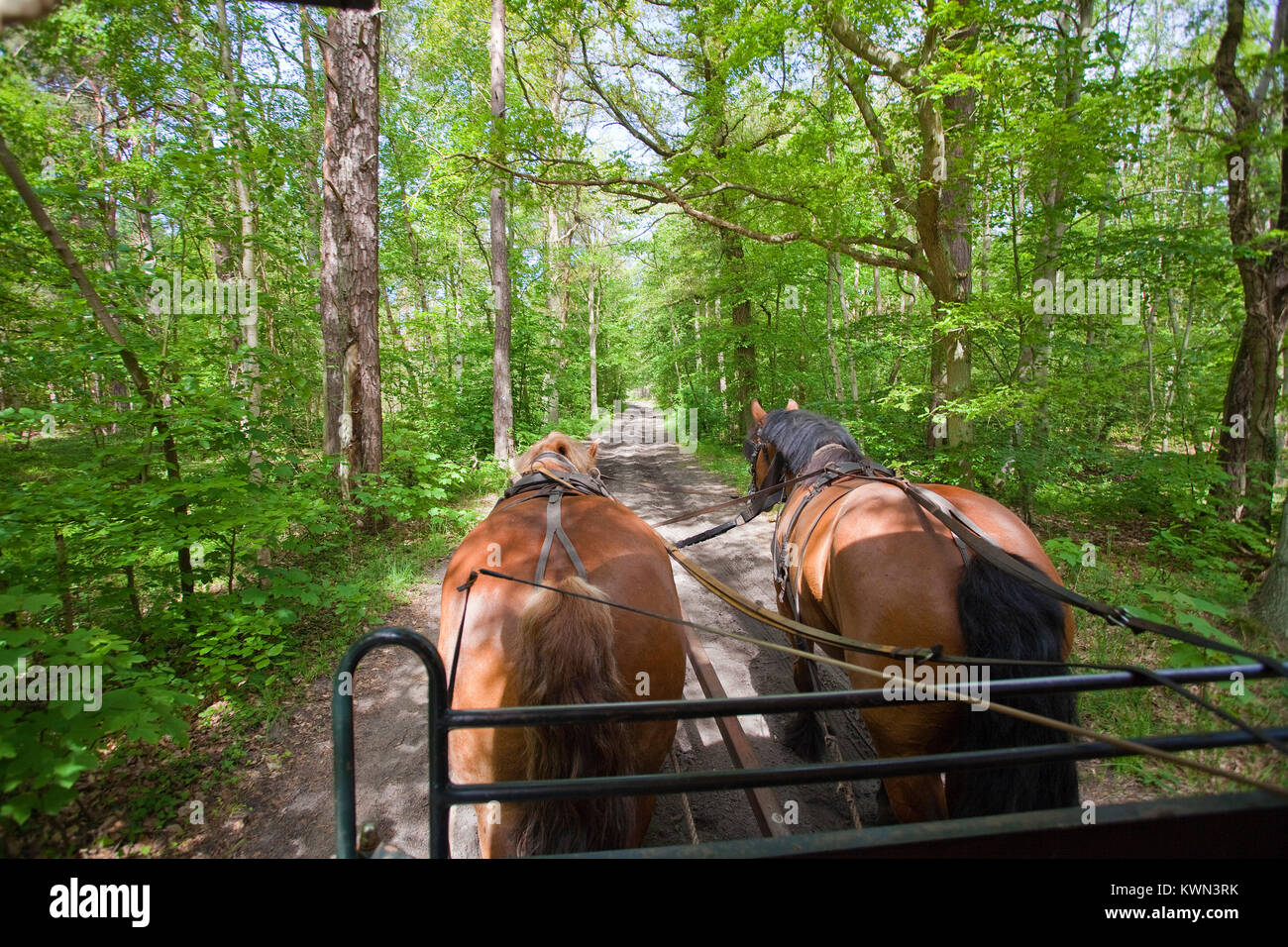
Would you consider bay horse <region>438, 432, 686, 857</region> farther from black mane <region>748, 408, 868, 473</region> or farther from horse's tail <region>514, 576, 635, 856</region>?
black mane <region>748, 408, 868, 473</region>

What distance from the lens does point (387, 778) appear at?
305 centimetres

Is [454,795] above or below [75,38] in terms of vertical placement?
below

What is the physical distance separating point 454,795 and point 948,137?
307 inches

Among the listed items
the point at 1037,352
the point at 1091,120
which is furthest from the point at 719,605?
the point at 1091,120

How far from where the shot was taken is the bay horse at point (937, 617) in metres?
1.83

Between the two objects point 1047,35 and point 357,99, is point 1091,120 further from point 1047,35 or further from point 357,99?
point 357,99

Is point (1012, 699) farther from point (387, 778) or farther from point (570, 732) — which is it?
point (387, 778)

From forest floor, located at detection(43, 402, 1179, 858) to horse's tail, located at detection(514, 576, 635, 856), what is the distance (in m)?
0.70

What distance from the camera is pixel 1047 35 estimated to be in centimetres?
516
